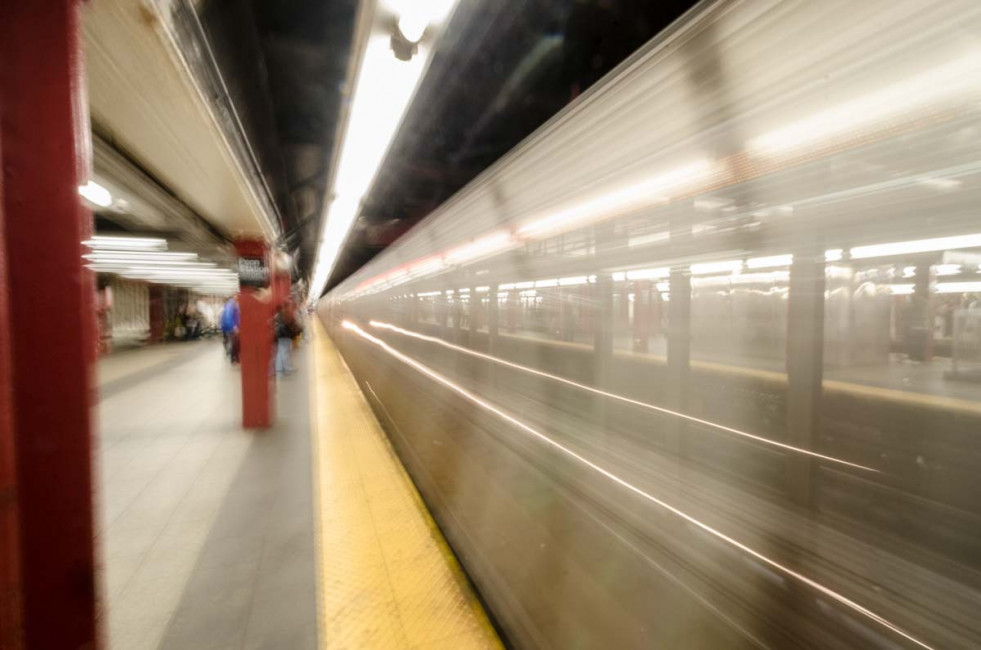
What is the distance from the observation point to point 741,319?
1.92 meters

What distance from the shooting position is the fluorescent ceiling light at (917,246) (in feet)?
3.54

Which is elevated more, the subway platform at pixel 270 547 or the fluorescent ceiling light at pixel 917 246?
the fluorescent ceiling light at pixel 917 246

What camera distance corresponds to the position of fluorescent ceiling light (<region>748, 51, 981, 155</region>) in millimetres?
974

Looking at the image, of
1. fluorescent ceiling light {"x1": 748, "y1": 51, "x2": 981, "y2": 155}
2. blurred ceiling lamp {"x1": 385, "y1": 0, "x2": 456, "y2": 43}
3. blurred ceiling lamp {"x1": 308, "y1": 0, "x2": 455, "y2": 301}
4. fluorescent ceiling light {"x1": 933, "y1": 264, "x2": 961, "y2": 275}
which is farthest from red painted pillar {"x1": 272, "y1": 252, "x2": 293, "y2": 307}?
fluorescent ceiling light {"x1": 933, "y1": 264, "x2": 961, "y2": 275}

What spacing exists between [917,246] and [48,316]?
2.19 m

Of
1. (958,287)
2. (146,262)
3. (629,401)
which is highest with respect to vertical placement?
(146,262)

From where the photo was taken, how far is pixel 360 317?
41.7ft

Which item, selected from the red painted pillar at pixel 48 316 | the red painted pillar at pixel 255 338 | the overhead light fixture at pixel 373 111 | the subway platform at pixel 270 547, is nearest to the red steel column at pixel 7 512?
the red painted pillar at pixel 48 316

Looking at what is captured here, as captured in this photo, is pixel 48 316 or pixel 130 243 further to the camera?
pixel 130 243

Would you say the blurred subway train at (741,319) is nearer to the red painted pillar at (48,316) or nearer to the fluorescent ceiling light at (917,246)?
the fluorescent ceiling light at (917,246)

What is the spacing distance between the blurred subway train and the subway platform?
314mm

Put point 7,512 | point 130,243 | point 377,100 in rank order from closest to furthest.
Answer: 1. point 7,512
2. point 377,100
3. point 130,243

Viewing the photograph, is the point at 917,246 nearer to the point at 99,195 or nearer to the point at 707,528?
the point at 707,528

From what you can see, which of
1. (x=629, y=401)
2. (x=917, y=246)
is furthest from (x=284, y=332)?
(x=917, y=246)
